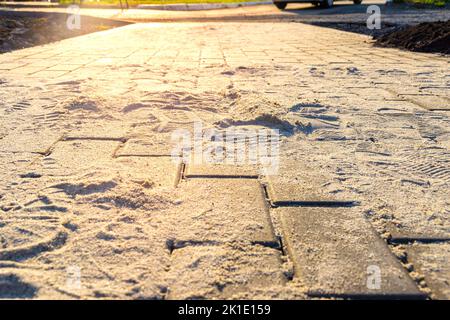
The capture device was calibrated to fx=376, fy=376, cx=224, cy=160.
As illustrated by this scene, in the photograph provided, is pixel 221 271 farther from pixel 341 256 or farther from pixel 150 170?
pixel 150 170

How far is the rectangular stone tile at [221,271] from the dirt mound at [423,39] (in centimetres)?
576

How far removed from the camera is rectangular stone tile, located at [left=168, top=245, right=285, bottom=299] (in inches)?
45.2

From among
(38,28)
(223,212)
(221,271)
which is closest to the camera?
(221,271)

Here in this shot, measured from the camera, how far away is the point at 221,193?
1725 millimetres

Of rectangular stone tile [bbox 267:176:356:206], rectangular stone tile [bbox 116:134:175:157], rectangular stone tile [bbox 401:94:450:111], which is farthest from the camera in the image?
rectangular stone tile [bbox 401:94:450:111]

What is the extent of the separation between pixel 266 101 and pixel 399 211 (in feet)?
5.29

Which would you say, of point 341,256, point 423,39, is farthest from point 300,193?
point 423,39

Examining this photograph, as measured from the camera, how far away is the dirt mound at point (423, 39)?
584 cm

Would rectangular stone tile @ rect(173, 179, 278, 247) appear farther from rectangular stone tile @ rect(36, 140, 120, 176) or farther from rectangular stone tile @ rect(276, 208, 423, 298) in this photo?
rectangular stone tile @ rect(36, 140, 120, 176)

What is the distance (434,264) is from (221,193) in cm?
88

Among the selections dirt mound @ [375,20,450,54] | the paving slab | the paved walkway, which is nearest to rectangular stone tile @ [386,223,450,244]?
the paved walkway

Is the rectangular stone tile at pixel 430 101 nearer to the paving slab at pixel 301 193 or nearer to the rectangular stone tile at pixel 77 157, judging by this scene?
Result: the paving slab at pixel 301 193

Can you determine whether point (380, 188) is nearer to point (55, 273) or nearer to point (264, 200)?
point (264, 200)
